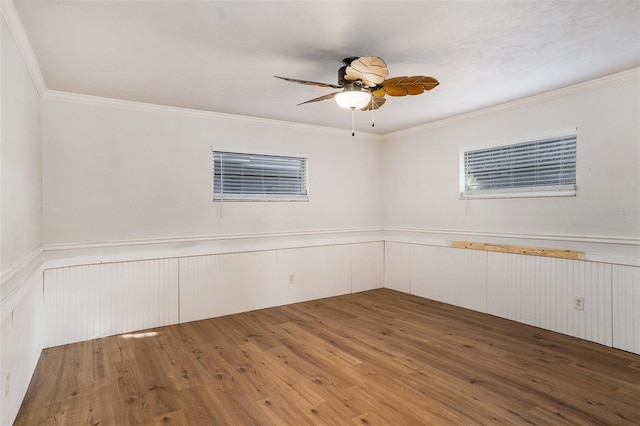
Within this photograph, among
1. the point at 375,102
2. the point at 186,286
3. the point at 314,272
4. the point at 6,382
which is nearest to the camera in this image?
the point at 6,382

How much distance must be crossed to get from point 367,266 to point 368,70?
3.68 m

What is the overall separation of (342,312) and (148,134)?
3073mm

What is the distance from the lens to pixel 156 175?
397 cm

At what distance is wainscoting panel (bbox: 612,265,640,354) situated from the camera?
309cm

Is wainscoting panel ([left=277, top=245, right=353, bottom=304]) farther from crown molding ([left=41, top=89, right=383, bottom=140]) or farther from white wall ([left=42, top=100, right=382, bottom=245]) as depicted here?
crown molding ([left=41, top=89, right=383, bottom=140])

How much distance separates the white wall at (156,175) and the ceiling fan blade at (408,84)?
239 centimetres

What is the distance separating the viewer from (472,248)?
4.42 meters

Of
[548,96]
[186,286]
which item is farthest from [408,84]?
[186,286]

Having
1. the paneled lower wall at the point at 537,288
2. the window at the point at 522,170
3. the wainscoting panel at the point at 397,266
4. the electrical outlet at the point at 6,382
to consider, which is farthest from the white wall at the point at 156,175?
the window at the point at 522,170

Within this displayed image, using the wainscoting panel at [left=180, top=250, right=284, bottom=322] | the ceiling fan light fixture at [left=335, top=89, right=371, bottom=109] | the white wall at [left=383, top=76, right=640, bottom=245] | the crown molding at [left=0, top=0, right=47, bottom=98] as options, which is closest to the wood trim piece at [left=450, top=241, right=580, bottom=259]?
the white wall at [left=383, top=76, right=640, bottom=245]

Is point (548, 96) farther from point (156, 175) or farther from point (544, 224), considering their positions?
point (156, 175)

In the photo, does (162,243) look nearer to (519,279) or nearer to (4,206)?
(4,206)

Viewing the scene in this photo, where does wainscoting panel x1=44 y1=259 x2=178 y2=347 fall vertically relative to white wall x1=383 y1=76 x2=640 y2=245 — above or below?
below

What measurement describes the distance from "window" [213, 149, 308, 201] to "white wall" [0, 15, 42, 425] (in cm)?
182
